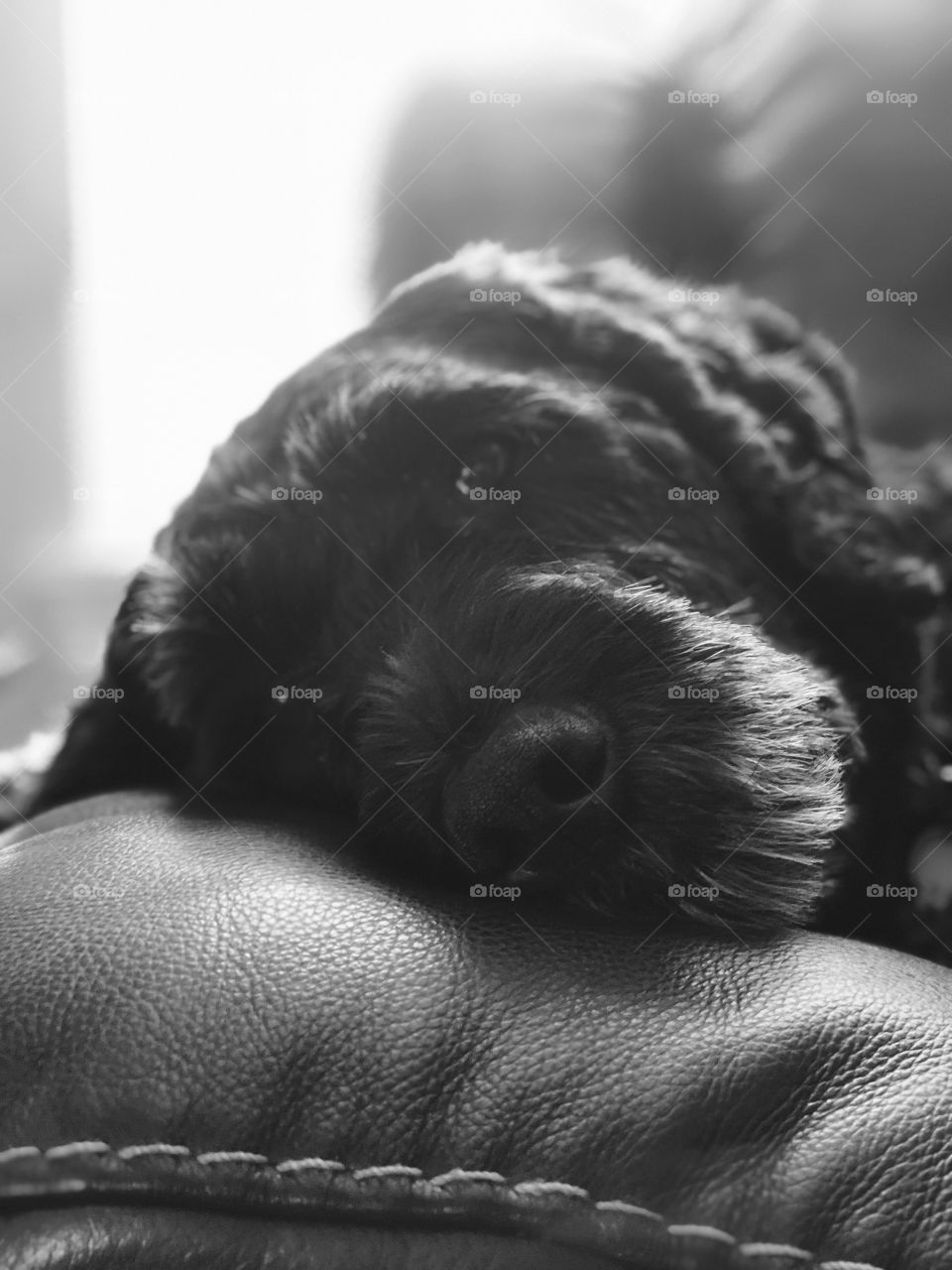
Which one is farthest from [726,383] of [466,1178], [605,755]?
[466,1178]

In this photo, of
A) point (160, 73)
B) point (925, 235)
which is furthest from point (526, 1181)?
point (160, 73)

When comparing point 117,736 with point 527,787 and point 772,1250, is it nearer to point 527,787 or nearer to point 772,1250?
point 527,787

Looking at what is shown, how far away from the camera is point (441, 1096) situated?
48cm

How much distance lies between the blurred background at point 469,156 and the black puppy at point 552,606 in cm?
17

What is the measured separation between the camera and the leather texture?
442mm

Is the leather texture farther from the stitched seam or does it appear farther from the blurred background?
the blurred background

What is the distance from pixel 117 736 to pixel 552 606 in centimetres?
59

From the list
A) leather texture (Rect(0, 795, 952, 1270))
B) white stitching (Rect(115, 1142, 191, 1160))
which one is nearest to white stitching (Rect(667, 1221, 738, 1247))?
leather texture (Rect(0, 795, 952, 1270))

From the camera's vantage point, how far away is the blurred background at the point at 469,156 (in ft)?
4.39

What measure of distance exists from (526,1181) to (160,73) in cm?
150

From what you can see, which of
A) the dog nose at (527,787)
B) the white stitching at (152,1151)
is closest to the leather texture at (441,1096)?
the white stitching at (152,1151)

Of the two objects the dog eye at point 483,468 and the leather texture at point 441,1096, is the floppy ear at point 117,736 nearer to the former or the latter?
the dog eye at point 483,468

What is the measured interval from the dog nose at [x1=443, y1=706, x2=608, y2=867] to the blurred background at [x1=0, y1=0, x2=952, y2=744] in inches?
29.1

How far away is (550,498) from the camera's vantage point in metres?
1.02
